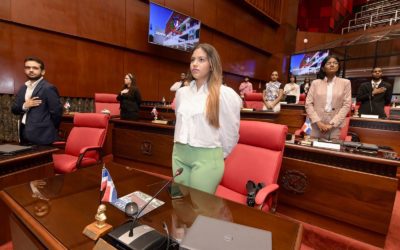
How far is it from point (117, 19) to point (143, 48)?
0.83 metres

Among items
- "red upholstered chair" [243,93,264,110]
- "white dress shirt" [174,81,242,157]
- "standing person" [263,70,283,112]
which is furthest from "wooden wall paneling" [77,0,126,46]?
"white dress shirt" [174,81,242,157]

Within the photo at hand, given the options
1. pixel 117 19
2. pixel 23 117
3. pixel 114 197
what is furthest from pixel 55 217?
pixel 117 19

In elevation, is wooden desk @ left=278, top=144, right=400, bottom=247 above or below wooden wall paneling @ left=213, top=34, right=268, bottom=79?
below

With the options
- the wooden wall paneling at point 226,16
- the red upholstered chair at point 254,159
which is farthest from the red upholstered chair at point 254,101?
the red upholstered chair at point 254,159

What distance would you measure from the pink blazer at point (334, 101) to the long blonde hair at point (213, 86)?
151 cm

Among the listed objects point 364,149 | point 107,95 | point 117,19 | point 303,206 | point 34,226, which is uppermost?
point 117,19

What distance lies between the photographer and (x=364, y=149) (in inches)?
73.4

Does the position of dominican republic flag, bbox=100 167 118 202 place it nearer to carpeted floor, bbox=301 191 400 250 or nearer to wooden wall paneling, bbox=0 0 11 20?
carpeted floor, bbox=301 191 400 250

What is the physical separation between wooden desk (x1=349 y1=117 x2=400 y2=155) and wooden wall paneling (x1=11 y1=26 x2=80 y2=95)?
492cm

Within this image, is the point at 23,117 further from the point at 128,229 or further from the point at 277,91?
the point at 277,91

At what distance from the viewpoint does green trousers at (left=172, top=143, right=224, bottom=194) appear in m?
1.39

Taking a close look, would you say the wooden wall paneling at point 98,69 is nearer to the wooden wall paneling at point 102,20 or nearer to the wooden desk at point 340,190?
the wooden wall paneling at point 102,20

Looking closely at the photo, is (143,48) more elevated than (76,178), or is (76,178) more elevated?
(143,48)

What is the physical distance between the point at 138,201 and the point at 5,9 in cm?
411
